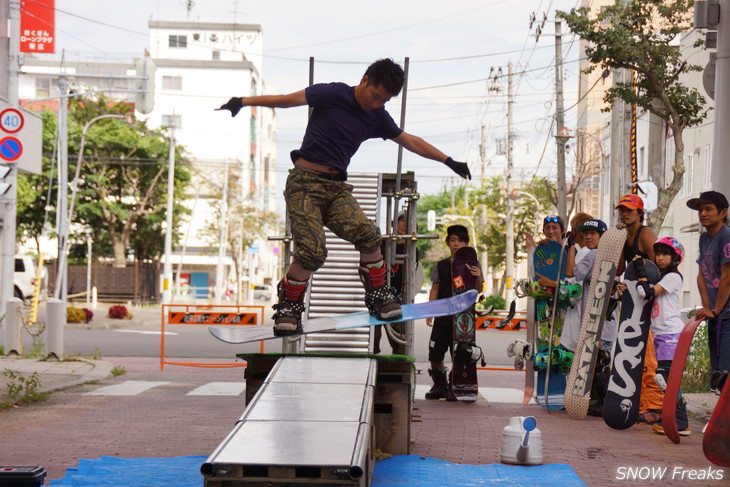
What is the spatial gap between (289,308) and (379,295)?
74 cm

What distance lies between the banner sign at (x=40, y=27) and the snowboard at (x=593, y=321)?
3133 cm

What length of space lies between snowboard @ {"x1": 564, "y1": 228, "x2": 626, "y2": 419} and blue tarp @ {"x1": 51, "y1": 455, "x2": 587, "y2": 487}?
9.62 feet

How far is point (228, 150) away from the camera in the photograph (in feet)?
336

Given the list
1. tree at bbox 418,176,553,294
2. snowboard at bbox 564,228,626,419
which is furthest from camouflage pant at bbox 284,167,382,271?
tree at bbox 418,176,553,294

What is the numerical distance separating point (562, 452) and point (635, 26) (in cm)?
1490

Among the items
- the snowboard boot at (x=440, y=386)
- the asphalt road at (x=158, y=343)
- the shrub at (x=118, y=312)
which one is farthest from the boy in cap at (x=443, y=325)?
the shrub at (x=118, y=312)

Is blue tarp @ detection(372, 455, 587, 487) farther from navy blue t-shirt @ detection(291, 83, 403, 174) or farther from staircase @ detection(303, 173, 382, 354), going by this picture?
navy blue t-shirt @ detection(291, 83, 403, 174)

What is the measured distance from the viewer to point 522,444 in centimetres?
752

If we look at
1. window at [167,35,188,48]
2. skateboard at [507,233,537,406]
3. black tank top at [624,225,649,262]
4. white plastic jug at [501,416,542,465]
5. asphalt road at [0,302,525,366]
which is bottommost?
asphalt road at [0,302,525,366]

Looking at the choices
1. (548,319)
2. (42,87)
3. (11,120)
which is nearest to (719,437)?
(548,319)

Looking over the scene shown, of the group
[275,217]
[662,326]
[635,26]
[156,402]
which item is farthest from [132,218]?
[662,326]

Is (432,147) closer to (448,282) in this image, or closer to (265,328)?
(265,328)

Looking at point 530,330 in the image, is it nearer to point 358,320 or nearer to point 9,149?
point 358,320

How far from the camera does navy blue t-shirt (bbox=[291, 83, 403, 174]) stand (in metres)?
7.92
